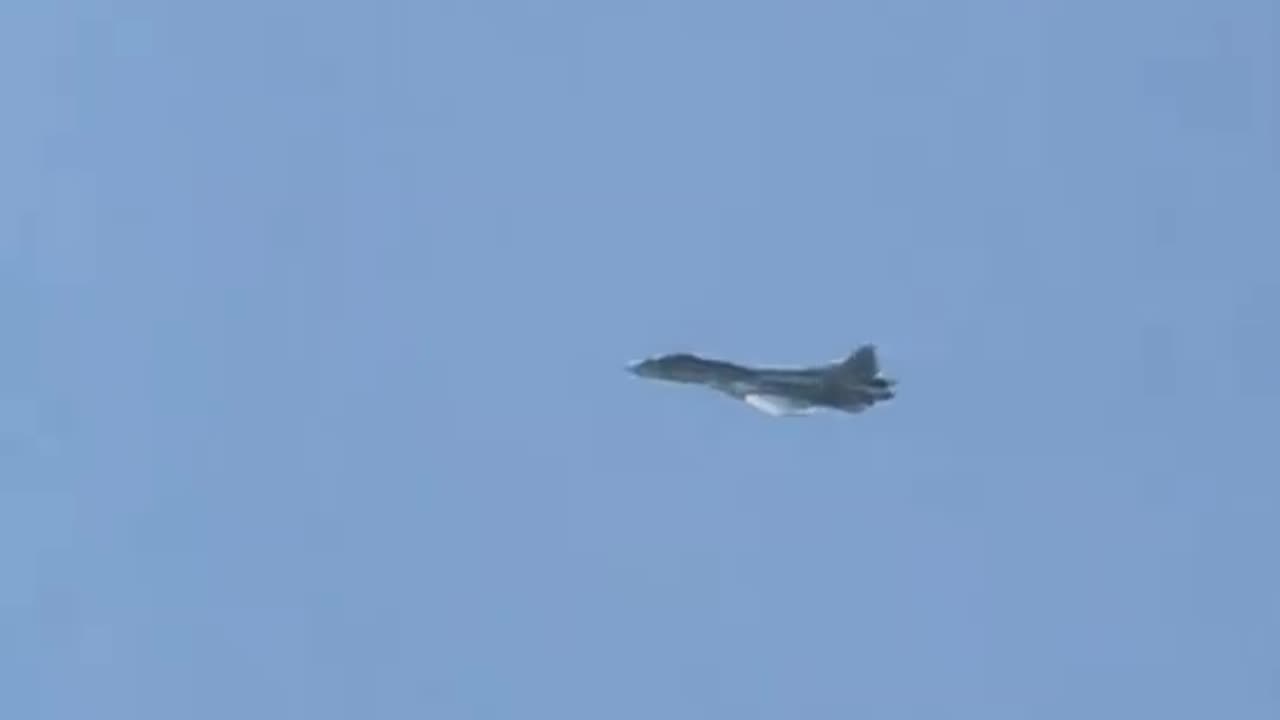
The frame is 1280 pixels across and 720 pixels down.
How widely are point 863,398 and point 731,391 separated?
290 centimetres

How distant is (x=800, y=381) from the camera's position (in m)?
41.7

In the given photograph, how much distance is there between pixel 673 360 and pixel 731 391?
1400mm

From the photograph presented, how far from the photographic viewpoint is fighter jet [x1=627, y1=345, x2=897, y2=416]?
4103 centimetres

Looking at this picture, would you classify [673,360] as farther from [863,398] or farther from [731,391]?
[863,398]

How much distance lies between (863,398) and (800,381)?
1422 millimetres

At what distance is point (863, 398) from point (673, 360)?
420 cm

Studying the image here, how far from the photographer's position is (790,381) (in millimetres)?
41969

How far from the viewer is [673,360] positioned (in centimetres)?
4284

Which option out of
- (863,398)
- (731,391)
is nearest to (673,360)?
(731,391)

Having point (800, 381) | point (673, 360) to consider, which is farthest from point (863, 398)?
point (673, 360)

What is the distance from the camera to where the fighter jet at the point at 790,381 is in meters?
41.0

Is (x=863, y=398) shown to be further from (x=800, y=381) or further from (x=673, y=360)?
(x=673, y=360)
